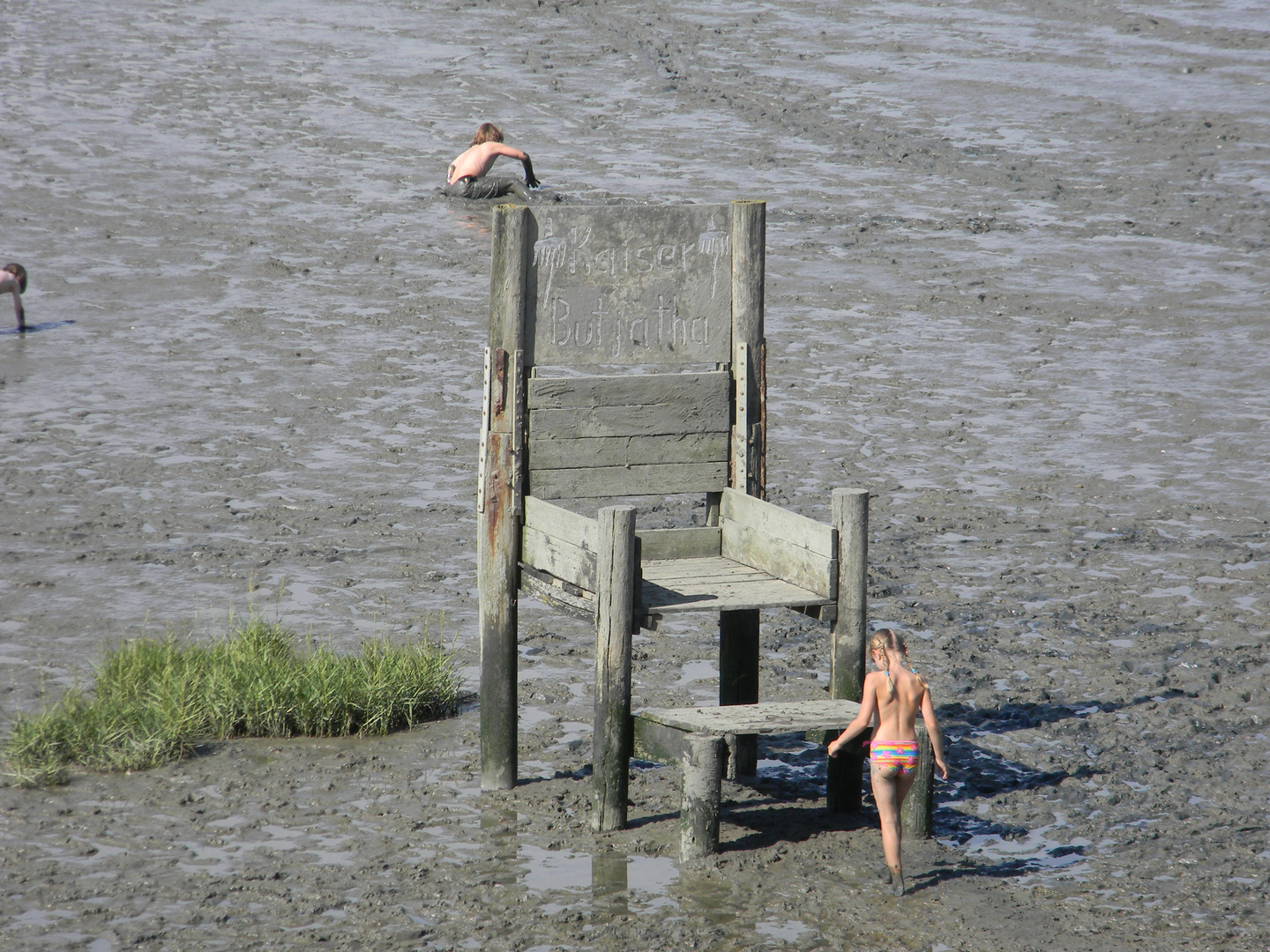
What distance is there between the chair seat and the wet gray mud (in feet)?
3.55

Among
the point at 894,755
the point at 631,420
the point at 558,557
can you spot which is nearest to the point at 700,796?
the point at 894,755

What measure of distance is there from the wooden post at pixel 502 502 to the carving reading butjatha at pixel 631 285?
0.39 ft

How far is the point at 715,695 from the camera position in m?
8.66

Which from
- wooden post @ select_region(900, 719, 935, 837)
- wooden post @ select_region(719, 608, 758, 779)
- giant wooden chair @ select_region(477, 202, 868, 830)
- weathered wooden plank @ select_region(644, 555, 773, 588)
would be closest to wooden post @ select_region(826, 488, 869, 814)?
giant wooden chair @ select_region(477, 202, 868, 830)

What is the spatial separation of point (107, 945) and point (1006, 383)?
10.2 meters

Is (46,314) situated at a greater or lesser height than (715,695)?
greater

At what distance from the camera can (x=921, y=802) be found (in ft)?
22.3

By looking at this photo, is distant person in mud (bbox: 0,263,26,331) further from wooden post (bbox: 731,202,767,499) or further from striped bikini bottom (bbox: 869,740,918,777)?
striped bikini bottom (bbox: 869,740,918,777)

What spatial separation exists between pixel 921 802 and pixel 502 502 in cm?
235

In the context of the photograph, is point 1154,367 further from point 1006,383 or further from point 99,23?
point 99,23

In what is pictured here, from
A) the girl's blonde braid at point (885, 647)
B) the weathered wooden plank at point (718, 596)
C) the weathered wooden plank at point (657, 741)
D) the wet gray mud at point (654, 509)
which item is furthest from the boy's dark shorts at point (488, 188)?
the girl's blonde braid at point (885, 647)

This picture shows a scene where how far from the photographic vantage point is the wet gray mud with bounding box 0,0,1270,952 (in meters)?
6.63

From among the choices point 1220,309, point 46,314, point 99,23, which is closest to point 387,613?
point 46,314

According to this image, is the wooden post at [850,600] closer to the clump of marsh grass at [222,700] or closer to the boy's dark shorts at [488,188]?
the clump of marsh grass at [222,700]
